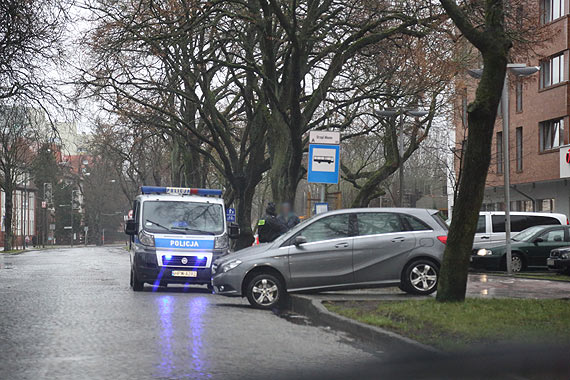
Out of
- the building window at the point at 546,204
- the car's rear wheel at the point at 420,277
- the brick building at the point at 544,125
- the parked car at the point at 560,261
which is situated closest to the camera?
the car's rear wheel at the point at 420,277

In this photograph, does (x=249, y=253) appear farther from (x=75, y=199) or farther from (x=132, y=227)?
(x=75, y=199)

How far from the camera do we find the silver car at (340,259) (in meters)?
14.4

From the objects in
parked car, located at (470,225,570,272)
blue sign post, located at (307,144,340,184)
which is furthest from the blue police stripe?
parked car, located at (470,225,570,272)

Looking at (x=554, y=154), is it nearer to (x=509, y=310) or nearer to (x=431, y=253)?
(x=431, y=253)

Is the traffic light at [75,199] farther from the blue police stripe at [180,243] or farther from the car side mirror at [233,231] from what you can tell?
the blue police stripe at [180,243]

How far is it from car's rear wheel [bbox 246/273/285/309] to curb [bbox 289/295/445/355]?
25cm

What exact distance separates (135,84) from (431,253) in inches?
587

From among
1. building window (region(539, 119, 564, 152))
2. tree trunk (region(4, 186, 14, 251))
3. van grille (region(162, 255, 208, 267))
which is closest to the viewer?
van grille (region(162, 255, 208, 267))

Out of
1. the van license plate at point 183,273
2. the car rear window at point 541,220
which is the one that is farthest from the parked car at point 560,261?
the van license plate at point 183,273

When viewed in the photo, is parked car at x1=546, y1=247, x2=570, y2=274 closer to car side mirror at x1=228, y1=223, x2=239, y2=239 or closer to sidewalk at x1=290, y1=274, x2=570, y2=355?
sidewalk at x1=290, y1=274, x2=570, y2=355

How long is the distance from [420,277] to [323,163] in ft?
13.8

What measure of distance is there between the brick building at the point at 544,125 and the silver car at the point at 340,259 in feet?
71.4

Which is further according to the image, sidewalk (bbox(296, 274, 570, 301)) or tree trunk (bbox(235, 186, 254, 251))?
tree trunk (bbox(235, 186, 254, 251))

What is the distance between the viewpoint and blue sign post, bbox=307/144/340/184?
1796 centimetres
